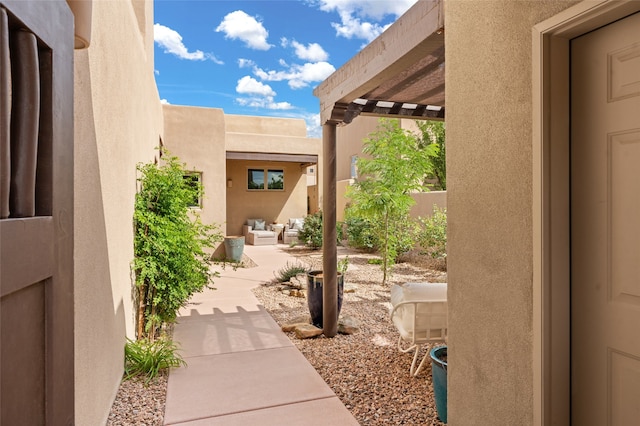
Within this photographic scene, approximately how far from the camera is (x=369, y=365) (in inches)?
154

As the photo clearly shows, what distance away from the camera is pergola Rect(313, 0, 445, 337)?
2.81 metres

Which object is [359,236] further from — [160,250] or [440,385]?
[440,385]

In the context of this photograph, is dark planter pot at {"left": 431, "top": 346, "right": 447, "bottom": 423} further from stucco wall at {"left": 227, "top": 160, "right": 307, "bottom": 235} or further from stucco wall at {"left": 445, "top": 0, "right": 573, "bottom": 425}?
stucco wall at {"left": 227, "top": 160, "right": 307, "bottom": 235}

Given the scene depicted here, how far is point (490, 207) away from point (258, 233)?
12940 millimetres

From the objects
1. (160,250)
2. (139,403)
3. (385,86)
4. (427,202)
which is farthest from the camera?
(427,202)

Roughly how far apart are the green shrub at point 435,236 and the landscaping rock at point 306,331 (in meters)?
5.23

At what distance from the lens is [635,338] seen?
1.53m

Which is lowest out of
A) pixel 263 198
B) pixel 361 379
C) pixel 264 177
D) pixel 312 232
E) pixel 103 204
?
pixel 361 379

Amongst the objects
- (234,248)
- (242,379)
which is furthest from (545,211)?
(234,248)

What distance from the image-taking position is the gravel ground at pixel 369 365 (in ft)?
10.0

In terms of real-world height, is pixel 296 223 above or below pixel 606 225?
below

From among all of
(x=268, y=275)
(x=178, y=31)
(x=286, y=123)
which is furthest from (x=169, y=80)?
(x=268, y=275)

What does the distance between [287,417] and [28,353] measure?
2.36m

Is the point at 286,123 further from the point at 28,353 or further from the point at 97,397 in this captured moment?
the point at 28,353
